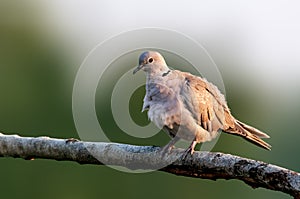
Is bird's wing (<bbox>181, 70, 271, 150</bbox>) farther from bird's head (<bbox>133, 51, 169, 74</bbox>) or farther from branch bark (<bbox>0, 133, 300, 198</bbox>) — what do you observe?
branch bark (<bbox>0, 133, 300, 198</bbox>)

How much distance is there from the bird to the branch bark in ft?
2.18

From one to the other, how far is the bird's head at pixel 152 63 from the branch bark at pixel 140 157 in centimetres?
140

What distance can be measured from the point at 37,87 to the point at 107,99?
222 inches

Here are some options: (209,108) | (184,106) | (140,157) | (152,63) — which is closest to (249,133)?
(209,108)

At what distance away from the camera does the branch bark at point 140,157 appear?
21.4 feet

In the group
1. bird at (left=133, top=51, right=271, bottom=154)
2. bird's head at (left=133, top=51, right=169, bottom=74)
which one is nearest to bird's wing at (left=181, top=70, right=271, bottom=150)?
bird at (left=133, top=51, right=271, bottom=154)

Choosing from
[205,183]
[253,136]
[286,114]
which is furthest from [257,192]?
[253,136]

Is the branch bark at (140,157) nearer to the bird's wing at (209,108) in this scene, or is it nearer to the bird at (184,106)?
the bird at (184,106)

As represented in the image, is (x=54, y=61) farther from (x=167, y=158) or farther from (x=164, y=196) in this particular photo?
(x=167, y=158)

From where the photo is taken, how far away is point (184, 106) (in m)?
8.40

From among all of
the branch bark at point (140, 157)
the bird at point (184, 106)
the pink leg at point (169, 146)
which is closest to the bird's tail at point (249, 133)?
the bird at point (184, 106)

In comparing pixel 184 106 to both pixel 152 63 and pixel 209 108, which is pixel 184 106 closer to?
pixel 209 108

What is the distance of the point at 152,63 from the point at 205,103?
579 mm

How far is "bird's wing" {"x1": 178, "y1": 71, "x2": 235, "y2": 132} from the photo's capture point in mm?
8445
